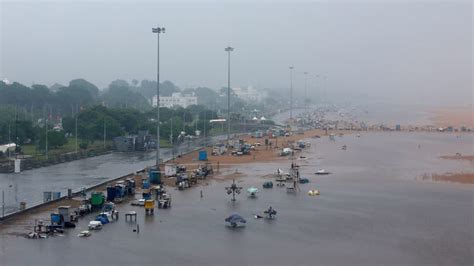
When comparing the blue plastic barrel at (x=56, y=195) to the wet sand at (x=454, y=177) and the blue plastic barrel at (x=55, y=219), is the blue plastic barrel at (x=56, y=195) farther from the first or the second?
the wet sand at (x=454, y=177)

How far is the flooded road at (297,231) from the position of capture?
1070cm

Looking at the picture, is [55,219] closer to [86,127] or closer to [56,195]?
[56,195]

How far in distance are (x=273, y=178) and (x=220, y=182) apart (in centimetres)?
184

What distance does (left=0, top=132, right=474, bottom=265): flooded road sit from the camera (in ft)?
35.1

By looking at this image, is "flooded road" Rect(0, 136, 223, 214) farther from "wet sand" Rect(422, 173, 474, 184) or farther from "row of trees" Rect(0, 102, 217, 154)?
"wet sand" Rect(422, 173, 474, 184)

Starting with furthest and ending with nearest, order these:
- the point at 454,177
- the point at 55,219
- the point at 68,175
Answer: the point at 68,175 → the point at 454,177 → the point at 55,219

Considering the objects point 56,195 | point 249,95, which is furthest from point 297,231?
point 249,95

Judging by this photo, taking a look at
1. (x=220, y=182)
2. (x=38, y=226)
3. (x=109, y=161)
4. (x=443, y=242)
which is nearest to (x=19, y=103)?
(x=109, y=161)

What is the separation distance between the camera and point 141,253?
11.0m

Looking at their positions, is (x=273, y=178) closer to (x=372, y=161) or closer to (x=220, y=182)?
(x=220, y=182)

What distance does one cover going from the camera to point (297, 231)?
12.7m

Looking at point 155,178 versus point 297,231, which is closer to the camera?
point 297,231

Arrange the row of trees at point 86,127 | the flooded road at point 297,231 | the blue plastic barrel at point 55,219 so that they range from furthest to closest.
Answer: the row of trees at point 86,127 < the blue plastic barrel at point 55,219 < the flooded road at point 297,231

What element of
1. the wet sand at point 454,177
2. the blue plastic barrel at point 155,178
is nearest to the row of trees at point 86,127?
the blue plastic barrel at point 155,178
